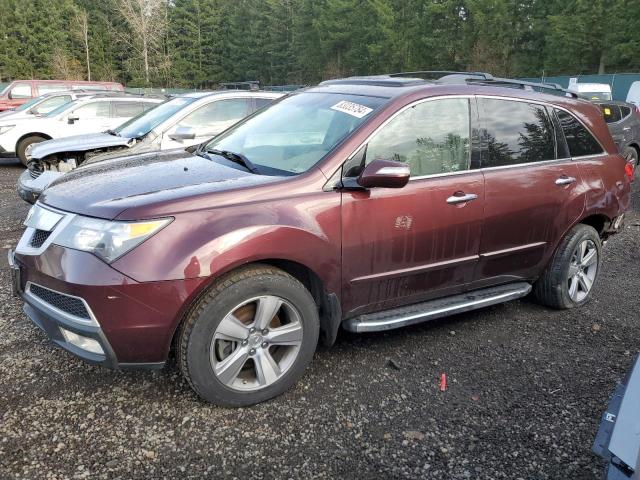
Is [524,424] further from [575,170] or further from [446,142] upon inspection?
[575,170]

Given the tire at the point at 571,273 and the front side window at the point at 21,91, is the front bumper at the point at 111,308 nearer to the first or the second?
the tire at the point at 571,273

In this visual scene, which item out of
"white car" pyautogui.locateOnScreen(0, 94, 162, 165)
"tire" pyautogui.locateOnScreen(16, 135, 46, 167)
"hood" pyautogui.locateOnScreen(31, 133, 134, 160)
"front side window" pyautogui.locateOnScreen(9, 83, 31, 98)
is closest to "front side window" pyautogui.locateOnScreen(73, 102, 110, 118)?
"white car" pyautogui.locateOnScreen(0, 94, 162, 165)

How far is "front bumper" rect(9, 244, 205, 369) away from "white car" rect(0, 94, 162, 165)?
9071 millimetres

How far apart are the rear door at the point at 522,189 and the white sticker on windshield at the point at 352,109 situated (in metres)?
0.90

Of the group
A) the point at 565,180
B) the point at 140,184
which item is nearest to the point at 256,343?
the point at 140,184

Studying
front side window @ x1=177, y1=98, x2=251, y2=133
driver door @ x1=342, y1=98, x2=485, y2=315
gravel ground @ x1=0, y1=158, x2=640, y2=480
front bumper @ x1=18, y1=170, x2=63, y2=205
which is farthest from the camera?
front side window @ x1=177, y1=98, x2=251, y2=133

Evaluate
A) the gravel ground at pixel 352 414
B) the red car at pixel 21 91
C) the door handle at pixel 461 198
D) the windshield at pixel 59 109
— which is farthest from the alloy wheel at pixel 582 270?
the red car at pixel 21 91

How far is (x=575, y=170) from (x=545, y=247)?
65 centimetres

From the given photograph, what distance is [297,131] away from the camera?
140 inches

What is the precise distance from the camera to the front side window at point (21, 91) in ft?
58.4

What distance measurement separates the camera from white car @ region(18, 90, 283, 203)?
674 centimetres

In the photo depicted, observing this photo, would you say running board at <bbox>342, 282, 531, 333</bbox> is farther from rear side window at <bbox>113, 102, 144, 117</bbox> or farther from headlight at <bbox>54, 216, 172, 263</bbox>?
rear side window at <bbox>113, 102, 144, 117</bbox>

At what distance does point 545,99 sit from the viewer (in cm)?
415

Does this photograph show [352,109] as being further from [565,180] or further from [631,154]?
[631,154]
